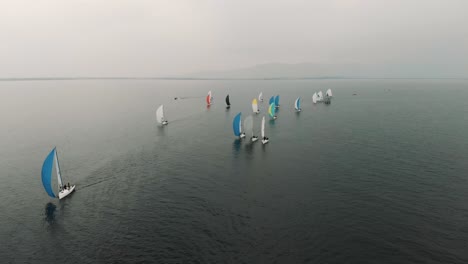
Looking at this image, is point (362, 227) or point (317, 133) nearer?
point (362, 227)

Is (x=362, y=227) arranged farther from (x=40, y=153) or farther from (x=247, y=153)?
(x=40, y=153)

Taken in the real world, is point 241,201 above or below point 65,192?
below

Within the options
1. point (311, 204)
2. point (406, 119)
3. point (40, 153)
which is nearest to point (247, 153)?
point (311, 204)

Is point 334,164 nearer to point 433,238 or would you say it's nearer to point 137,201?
point 433,238

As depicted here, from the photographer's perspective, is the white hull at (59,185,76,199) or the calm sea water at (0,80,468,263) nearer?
the calm sea water at (0,80,468,263)

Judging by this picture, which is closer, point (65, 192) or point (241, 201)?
point (241, 201)

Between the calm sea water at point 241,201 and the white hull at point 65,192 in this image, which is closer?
the calm sea water at point 241,201

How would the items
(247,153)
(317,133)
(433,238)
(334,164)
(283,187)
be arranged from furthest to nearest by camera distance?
(317,133) < (247,153) < (334,164) < (283,187) < (433,238)

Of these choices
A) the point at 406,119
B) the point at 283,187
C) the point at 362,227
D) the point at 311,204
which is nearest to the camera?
the point at 362,227

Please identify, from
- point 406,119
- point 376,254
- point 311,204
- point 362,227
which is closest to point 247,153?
point 311,204
